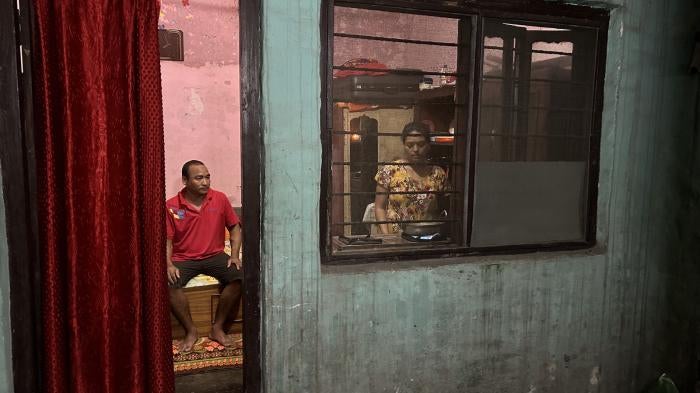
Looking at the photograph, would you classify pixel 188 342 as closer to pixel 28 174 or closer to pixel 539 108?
pixel 28 174

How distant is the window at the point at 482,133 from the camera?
9.66 feet

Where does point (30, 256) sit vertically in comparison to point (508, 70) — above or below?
below

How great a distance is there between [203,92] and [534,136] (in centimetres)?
428

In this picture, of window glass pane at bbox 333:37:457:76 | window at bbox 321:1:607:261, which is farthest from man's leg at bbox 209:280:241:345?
window glass pane at bbox 333:37:457:76

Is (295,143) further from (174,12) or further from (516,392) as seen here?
(174,12)

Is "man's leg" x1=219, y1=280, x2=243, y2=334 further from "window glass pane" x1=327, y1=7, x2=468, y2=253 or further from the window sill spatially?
the window sill

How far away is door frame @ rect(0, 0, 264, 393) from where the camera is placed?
7.32 ft

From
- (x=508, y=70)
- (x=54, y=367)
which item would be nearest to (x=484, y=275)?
(x=508, y=70)

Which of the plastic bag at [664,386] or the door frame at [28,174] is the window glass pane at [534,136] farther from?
the door frame at [28,174]

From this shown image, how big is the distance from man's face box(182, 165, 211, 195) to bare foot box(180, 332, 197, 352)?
4.24ft

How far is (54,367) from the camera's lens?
243 cm

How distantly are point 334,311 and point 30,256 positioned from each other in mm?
1489

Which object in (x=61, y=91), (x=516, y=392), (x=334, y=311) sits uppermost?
(x=61, y=91)

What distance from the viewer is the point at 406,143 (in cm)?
337
